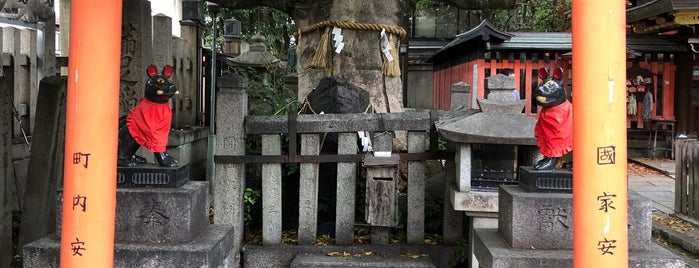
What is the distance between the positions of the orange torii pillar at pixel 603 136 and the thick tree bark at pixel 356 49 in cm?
501

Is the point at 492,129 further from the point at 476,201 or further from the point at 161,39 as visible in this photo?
the point at 161,39

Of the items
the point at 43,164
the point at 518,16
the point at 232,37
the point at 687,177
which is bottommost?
the point at 687,177

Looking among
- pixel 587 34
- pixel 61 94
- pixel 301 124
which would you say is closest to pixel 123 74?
pixel 61 94

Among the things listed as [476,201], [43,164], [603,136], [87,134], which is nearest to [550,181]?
[603,136]

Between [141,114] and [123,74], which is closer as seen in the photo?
[141,114]

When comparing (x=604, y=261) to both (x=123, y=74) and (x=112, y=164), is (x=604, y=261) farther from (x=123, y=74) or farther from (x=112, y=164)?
(x=123, y=74)

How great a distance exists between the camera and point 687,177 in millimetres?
8008

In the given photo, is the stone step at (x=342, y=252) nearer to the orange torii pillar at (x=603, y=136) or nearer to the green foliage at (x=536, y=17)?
the orange torii pillar at (x=603, y=136)

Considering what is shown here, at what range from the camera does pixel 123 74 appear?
6.00 metres

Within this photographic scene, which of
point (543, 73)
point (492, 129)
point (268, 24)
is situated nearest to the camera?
point (543, 73)

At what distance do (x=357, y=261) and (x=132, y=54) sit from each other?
10.6ft

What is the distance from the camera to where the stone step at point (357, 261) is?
559 centimetres

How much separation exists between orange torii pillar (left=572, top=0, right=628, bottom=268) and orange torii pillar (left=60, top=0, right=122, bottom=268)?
235 centimetres

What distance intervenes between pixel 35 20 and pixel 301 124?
364 centimetres
